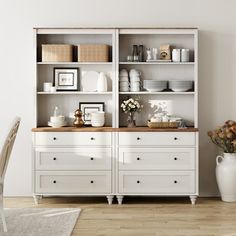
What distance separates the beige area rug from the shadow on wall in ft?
5.32

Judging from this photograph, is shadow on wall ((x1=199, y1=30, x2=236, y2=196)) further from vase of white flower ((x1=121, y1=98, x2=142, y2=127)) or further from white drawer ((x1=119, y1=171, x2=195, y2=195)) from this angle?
vase of white flower ((x1=121, y1=98, x2=142, y2=127))

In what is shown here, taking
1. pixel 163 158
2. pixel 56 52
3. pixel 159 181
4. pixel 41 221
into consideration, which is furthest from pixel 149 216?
pixel 56 52

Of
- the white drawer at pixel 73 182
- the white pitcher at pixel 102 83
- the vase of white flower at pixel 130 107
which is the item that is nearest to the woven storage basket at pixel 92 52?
the white pitcher at pixel 102 83

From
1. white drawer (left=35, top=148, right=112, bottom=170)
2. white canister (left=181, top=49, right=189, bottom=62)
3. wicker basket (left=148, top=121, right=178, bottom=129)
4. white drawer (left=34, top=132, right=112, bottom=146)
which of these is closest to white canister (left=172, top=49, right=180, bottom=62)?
white canister (left=181, top=49, right=189, bottom=62)

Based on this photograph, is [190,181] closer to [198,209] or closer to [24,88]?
[198,209]

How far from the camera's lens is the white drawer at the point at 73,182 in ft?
19.4

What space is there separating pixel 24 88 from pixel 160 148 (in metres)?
1.62

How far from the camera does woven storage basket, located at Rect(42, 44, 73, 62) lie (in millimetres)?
6035

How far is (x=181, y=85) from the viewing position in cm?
602

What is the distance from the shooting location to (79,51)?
19.8 feet

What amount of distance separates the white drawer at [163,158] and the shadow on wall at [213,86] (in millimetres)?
473

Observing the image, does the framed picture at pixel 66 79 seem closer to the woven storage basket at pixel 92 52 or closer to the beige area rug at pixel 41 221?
the woven storage basket at pixel 92 52

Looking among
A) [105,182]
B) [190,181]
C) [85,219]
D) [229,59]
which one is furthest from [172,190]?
[229,59]

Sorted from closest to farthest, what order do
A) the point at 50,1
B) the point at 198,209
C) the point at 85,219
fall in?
the point at 85,219, the point at 198,209, the point at 50,1
